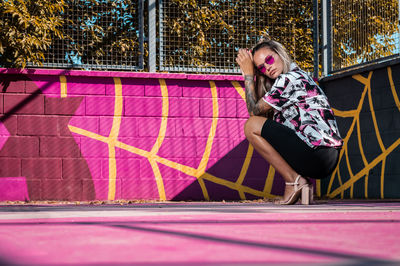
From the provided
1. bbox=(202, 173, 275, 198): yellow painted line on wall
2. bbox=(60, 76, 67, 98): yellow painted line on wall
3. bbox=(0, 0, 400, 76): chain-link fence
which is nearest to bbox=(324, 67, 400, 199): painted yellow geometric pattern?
bbox=(0, 0, 400, 76): chain-link fence

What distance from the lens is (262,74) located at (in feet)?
14.8

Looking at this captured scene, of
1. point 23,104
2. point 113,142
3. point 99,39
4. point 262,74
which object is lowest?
point 113,142

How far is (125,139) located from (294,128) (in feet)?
8.37

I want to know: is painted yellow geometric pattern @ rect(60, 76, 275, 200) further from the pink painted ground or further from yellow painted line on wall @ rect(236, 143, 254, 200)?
the pink painted ground

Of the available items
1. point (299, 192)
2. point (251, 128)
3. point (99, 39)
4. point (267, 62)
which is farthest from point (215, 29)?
point (299, 192)

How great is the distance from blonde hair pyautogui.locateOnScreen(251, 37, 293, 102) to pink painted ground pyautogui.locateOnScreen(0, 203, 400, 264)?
188 cm

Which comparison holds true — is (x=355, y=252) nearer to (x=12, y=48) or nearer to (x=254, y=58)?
(x=254, y=58)

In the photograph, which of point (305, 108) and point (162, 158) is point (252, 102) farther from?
point (162, 158)

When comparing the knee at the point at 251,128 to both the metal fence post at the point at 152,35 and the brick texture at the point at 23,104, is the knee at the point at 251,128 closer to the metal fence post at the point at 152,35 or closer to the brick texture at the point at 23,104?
the metal fence post at the point at 152,35

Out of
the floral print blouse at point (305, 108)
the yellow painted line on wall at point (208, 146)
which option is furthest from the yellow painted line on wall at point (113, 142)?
the floral print blouse at point (305, 108)

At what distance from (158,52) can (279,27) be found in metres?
1.54

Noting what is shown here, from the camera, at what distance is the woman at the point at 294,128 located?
4.10m

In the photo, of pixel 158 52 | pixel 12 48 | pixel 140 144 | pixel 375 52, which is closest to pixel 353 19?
pixel 375 52

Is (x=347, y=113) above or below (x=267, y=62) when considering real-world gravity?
below
